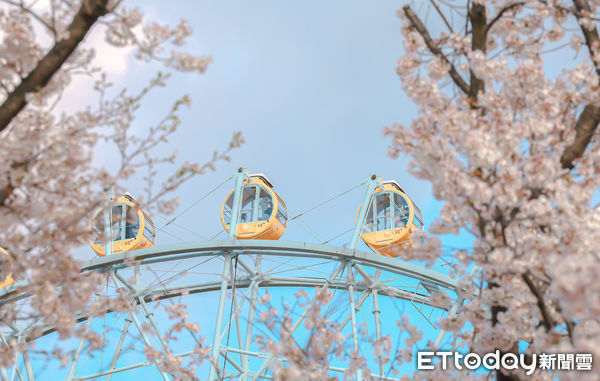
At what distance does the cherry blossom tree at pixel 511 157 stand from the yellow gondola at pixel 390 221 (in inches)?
362

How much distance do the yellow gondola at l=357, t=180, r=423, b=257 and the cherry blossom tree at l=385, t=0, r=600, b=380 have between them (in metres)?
9.20

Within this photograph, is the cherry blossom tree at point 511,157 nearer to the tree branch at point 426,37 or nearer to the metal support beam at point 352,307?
the tree branch at point 426,37

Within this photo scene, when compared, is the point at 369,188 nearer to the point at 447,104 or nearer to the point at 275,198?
the point at 275,198

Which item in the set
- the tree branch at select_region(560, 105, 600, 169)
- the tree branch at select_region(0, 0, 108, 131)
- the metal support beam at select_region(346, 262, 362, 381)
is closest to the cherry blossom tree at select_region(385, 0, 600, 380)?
the tree branch at select_region(560, 105, 600, 169)

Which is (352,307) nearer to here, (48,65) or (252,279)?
(252,279)

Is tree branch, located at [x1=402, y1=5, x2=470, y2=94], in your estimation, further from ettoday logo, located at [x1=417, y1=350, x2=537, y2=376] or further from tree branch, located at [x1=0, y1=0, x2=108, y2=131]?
tree branch, located at [x1=0, y1=0, x2=108, y2=131]

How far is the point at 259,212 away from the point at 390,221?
3.36 metres

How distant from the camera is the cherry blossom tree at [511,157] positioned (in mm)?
4340

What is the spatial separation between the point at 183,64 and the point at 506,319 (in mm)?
3160

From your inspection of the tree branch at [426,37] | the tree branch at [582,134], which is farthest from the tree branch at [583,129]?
the tree branch at [426,37]

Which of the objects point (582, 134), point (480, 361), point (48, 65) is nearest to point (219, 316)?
point (480, 361)

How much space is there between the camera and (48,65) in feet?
13.0

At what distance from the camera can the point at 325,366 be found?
6391mm

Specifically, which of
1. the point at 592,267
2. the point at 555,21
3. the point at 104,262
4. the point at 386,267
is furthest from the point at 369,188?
the point at 592,267
